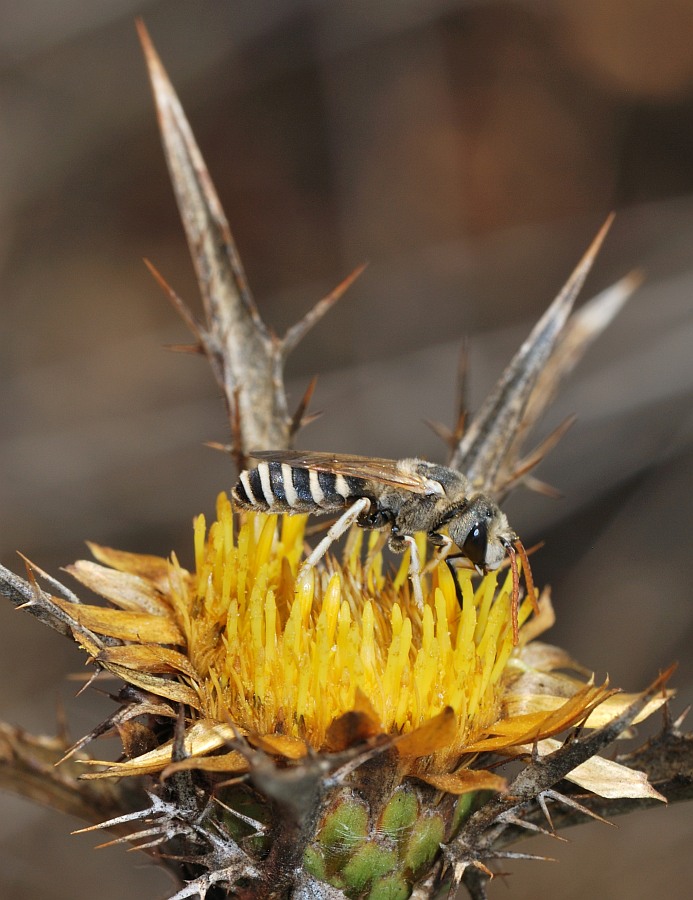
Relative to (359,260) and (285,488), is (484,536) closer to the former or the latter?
(285,488)

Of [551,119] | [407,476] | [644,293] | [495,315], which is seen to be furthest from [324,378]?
[407,476]

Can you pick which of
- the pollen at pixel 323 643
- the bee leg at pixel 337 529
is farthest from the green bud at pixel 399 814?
the bee leg at pixel 337 529

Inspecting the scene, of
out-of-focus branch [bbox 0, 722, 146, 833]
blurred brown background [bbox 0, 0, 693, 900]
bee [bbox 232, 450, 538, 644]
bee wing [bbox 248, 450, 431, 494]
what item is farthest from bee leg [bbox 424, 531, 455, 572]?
blurred brown background [bbox 0, 0, 693, 900]

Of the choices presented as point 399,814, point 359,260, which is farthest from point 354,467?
point 359,260

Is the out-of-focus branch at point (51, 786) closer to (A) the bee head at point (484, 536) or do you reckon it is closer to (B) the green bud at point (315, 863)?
(B) the green bud at point (315, 863)

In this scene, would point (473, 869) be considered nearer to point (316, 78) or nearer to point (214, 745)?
point (214, 745)

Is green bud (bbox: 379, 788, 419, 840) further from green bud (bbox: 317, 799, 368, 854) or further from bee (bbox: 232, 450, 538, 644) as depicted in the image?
bee (bbox: 232, 450, 538, 644)
